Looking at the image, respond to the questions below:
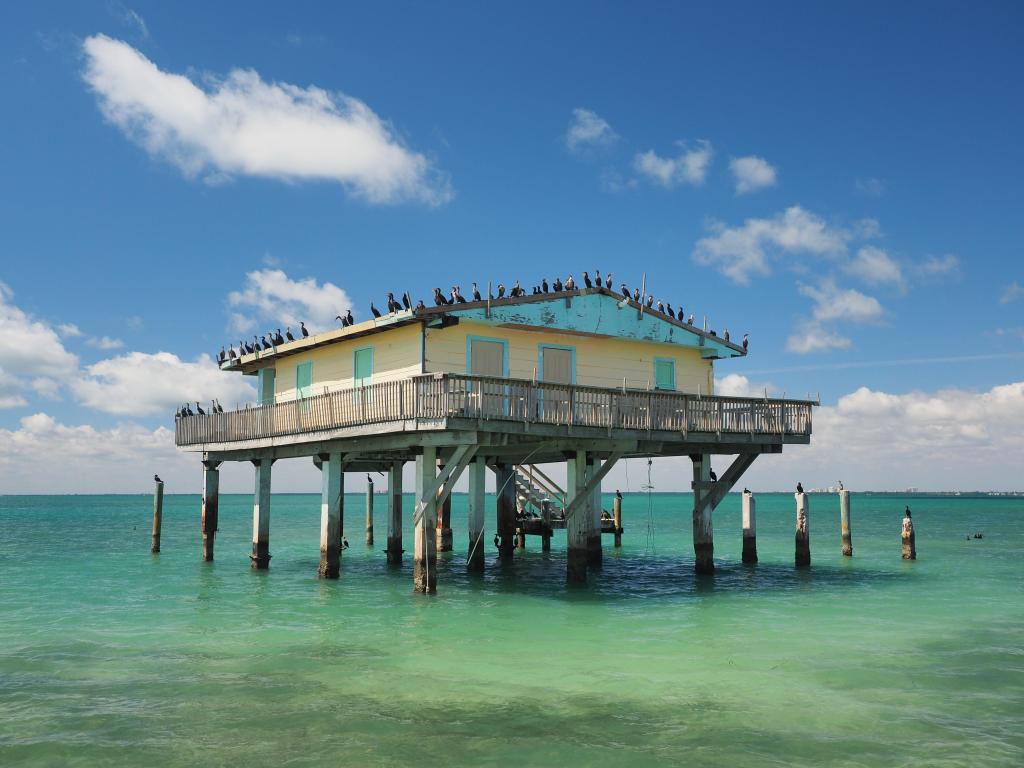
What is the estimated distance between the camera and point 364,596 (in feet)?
86.6

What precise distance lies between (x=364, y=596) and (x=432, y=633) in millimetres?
6776

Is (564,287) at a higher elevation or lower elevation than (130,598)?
higher

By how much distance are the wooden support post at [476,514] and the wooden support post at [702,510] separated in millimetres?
7313

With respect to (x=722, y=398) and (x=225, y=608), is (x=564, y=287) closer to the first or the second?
(x=722, y=398)

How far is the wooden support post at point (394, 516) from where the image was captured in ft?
120

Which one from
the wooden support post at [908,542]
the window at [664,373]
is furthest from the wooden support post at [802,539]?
the window at [664,373]

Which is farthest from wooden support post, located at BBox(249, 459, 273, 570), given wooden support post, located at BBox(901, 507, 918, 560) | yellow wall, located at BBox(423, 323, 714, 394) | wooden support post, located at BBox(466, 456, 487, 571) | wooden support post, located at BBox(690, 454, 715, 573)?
wooden support post, located at BBox(901, 507, 918, 560)

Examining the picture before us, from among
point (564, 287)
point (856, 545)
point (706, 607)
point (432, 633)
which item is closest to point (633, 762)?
point (432, 633)

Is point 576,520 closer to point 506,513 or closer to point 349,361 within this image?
point 349,361

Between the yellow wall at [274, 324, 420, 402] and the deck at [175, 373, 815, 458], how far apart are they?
153cm

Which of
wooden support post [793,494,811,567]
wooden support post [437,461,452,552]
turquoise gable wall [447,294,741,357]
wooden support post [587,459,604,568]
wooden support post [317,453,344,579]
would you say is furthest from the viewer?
wooden support post [437,461,452,552]

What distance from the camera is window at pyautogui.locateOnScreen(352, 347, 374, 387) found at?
88.2 feet


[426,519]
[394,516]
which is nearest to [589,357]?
[426,519]

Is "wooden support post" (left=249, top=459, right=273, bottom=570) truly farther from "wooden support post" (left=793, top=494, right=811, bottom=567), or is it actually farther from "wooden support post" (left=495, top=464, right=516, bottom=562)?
"wooden support post" (left=793, top=494, right=811, bottom=567)
